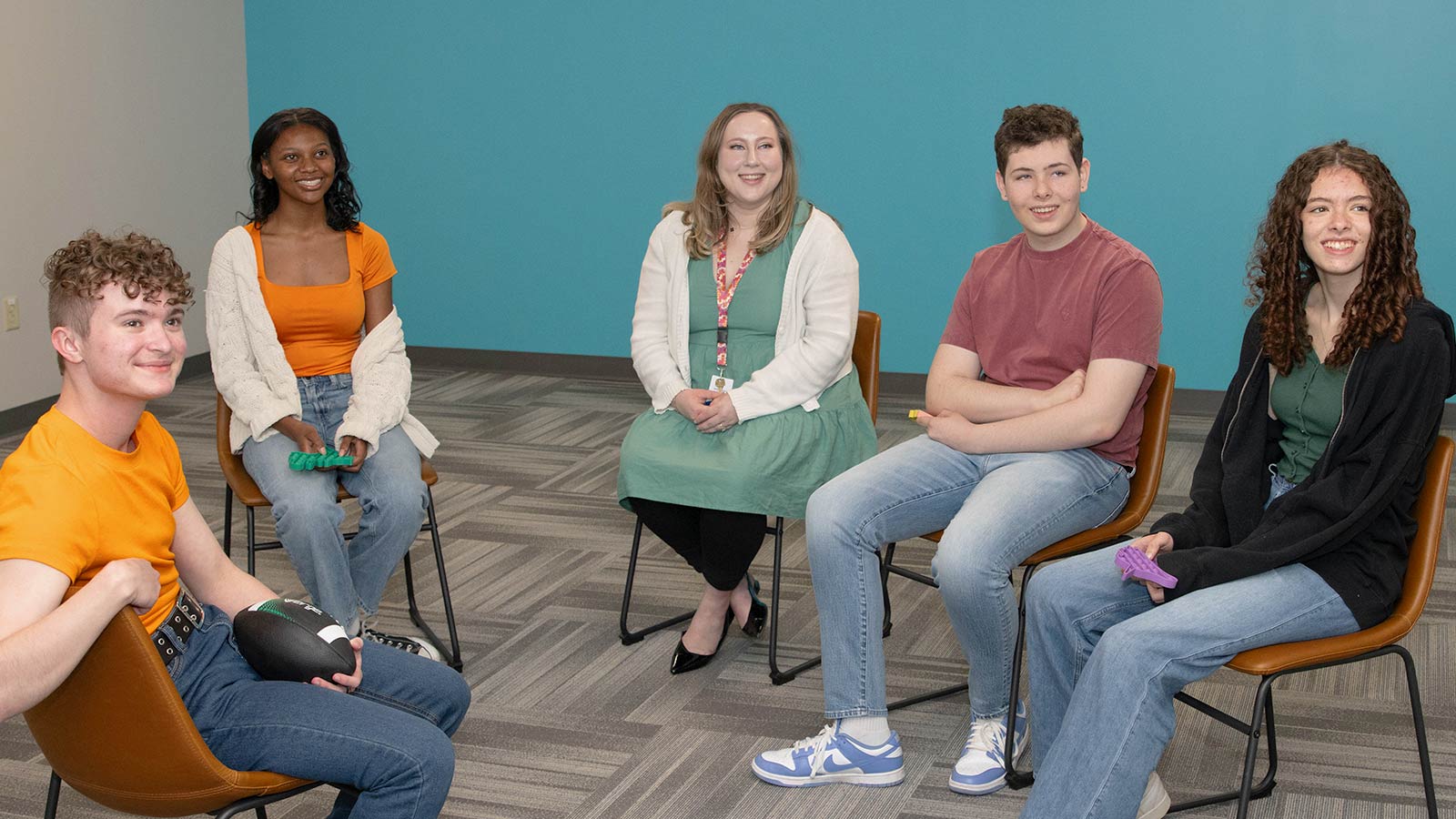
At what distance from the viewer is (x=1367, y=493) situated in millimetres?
2121

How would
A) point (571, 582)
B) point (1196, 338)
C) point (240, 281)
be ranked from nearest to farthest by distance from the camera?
point (240, 281), point (571, 582), point (1196, 338)

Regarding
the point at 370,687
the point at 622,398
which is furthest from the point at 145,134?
the point at 370,687

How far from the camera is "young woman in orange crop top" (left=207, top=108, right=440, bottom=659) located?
117 inches

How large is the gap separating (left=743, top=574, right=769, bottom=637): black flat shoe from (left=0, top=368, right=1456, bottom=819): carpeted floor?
0.05 m

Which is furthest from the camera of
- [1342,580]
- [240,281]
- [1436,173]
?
[1436,173]

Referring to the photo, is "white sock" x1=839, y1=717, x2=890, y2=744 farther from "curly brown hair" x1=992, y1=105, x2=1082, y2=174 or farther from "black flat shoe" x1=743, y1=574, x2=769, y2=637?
"curly brown hair" x1=992, y1=105, x2=1082, y2=174

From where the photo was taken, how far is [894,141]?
605 cm

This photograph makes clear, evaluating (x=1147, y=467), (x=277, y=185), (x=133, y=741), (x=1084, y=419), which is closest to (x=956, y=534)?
(x=1084, y=419)

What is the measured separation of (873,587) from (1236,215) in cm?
371

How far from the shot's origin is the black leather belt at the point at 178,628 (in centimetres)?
181

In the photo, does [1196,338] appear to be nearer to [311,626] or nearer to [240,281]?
[240,281]

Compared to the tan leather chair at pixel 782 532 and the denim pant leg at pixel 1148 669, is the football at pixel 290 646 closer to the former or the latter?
the denim pant leg at pixel 1148 669

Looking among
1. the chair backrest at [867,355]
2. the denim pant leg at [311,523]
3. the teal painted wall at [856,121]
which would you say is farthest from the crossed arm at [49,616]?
the teal painted wall at [856,121]

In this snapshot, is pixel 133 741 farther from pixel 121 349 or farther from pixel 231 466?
pixel 231 466
